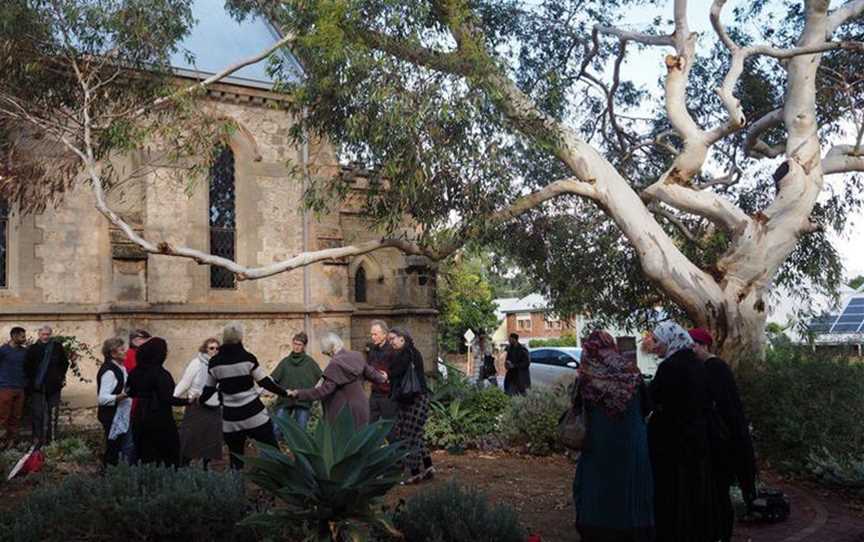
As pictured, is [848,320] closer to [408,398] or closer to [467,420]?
[467,420]

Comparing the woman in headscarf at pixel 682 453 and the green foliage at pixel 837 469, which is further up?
the woman in headscarf at pixel 682 453

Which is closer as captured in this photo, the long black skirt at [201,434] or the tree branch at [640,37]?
the long black skirt at [201,434]

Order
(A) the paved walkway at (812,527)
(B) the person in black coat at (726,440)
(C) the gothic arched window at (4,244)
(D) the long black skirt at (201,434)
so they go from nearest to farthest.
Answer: (B) the person in black coat at (726,440), (A) the paved walkway at (812,527), (D) the long black skirt at (201,434), (C) the gothic arched window at (4,244)

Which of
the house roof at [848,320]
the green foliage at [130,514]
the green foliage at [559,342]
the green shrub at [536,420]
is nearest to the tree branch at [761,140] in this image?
the green shrub at [536,420]

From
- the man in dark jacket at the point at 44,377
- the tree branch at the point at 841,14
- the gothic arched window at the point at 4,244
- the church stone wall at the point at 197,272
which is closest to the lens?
the man in dark jacket at the point at 44,377

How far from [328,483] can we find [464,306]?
44.3m

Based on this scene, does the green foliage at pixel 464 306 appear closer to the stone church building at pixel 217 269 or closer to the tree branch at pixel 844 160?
the stone church building at pixel 217 269

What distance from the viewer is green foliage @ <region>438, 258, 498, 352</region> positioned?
45531mm

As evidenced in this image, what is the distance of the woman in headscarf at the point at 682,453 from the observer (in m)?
5.79

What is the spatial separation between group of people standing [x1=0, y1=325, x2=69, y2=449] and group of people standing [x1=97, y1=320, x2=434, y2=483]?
261cm

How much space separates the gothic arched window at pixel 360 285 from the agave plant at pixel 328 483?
15.7 meters

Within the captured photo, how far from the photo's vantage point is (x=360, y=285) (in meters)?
21.4

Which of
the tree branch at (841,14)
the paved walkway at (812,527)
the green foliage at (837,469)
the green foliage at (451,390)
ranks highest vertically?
the tree branch at (841,14)

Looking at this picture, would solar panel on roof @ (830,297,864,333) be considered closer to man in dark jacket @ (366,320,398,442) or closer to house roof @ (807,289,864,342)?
house roof @ (807,289,864,342)
